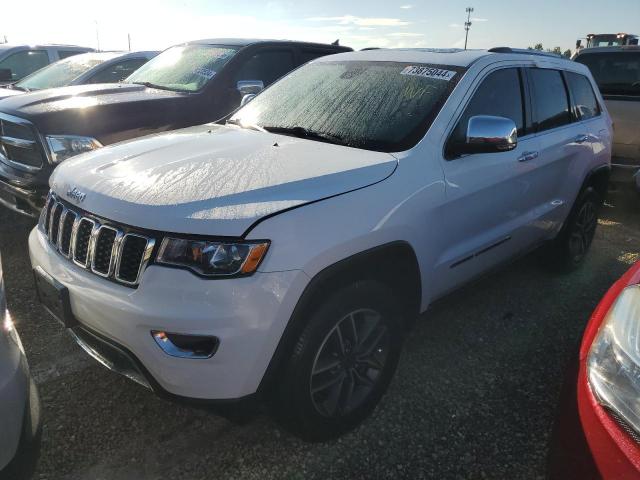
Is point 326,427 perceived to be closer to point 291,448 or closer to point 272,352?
point 291,448

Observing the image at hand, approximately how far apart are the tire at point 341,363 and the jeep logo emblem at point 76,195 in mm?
1127

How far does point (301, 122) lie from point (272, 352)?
5.04 ft

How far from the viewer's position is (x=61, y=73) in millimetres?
7207

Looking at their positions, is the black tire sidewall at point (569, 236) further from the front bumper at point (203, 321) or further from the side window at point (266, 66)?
the side window at point (266, 66)

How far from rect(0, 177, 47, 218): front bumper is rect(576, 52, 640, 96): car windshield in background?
276 inches

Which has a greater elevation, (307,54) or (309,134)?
(307,54)

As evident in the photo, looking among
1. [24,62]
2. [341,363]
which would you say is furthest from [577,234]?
[24,62]

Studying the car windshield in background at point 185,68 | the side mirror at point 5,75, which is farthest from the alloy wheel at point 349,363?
the side mirror at point 5,75

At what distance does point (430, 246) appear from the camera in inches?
104

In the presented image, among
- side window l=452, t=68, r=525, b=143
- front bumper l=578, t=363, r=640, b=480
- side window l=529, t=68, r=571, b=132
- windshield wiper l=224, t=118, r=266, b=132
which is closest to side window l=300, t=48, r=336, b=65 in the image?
windshield wiper l=224, t=118, r=266, b=132

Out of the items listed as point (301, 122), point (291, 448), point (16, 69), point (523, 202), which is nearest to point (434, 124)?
point (301, 122)

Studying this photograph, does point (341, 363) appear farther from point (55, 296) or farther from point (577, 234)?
point (577, 234)

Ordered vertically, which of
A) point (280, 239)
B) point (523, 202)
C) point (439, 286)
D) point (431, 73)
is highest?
point (431, 73)

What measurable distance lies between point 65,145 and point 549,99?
378 centimetres
